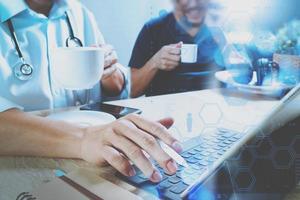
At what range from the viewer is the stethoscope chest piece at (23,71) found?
565mm

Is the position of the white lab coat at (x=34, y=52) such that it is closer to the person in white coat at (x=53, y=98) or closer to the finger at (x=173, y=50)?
the person in white coat at (x=53, y=98)

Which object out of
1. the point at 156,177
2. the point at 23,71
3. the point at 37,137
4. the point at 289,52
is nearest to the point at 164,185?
the point at 156,177

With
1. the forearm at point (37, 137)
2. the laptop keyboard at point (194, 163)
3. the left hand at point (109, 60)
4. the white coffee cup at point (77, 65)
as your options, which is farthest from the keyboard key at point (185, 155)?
the left hand at point (109, 60)

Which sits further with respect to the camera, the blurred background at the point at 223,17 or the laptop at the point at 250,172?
the blurred background at the point at 223,17

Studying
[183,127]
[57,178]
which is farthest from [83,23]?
[57,178]

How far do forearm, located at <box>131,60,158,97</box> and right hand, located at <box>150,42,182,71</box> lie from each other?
0.09 feet

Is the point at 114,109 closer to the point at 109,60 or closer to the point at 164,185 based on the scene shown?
the point at 109,60

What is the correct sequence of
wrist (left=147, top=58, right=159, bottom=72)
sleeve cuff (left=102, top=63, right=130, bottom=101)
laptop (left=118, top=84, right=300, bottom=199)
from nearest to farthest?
laptop (left=118, top=84, right=300, bottom=199) → wrist (left=147, top=58, right=159, bottom=72) → sleeve cuff (left=102, top=63, right=130, bottom=101)

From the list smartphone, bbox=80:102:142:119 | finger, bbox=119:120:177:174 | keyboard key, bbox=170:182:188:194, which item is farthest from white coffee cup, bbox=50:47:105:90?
keyboard key, bbox=170:182:188:194

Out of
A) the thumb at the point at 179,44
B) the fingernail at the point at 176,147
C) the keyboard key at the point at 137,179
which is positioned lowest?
the keyboard key at the point at 137,179

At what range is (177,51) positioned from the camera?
0.60 m

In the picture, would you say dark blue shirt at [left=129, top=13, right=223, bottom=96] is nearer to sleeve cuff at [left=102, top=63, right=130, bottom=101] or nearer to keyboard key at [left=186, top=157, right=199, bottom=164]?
sleeve cuff at [left=102, top=63, right=130, bottom=101]

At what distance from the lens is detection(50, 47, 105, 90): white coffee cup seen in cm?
47

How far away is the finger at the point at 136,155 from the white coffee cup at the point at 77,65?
0.18 meters
